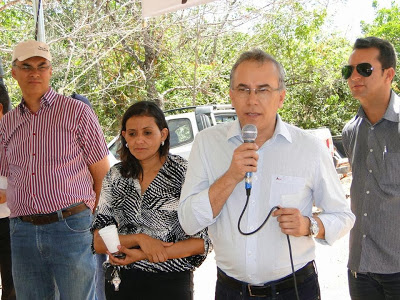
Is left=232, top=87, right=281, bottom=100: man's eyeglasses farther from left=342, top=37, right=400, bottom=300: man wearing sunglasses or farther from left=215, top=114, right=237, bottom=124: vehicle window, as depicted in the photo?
left=215, top=114, right=237, bottom=124: vehicle window

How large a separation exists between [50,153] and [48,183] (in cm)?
22

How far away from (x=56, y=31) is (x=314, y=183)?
1131 cm

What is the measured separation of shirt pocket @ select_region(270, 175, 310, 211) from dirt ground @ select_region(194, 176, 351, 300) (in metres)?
3.23

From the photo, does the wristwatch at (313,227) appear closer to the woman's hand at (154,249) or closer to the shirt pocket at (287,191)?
the shirt pocket at (287,191)

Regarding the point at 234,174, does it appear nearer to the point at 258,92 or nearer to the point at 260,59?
the point at 258,92

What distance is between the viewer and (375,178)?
2.84m

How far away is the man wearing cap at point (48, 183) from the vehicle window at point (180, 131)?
20.8 feet

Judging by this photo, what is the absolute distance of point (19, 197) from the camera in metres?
3.45

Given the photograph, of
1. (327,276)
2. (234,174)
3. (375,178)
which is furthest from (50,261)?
(327,276)

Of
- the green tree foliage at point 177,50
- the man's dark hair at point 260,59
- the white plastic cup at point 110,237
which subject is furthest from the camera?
the green tree foliage at point 177,50

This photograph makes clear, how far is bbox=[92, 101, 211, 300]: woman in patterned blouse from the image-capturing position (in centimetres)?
263

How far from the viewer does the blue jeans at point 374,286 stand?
2760 mm

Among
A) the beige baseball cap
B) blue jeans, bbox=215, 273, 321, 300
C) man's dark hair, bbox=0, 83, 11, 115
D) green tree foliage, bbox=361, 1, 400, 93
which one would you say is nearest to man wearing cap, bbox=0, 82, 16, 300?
man's dark hair, bbox=0, 83, 11, 115

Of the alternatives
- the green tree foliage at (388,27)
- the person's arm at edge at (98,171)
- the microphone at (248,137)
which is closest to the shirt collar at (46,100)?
the person's arm at edge at (98,171)
